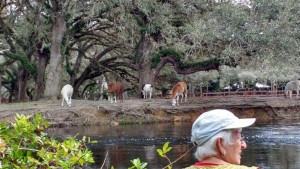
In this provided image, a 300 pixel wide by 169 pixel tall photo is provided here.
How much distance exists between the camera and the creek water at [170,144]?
41.7ft

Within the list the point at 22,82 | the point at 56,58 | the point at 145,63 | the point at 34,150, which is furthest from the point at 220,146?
the point at 22,82

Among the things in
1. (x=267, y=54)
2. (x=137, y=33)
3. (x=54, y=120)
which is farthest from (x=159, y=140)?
(x=137, y=33)

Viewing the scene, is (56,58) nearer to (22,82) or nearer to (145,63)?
(145,63)

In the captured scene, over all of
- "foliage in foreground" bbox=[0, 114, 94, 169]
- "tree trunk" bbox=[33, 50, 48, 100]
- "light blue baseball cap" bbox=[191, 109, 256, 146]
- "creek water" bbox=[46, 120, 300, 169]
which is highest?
"tree trunk" bbox=[33, 50, 48, 100]

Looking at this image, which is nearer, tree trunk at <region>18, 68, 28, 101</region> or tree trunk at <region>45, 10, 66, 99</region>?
tree trunk at <region>45, 10, 66, 99</region>

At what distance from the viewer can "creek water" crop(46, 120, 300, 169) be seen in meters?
12.7

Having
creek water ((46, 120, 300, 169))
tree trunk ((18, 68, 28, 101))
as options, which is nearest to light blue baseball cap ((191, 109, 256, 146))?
creek water ((46, 120, 300, 169))

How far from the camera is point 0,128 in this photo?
4.27 meters

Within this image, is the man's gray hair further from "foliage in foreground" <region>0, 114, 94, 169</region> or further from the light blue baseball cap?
"foliage in foreground" <region>0, 114, 94, 169</region>

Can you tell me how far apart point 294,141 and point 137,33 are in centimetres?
1307

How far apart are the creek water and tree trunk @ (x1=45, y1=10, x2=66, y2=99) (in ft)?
19.7

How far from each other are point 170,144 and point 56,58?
41.0ft

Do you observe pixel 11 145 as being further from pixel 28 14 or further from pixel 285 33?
pixel 28 14

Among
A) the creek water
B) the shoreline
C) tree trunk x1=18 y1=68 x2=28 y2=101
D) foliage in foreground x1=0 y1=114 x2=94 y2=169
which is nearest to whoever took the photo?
foliage in foreground x1=0 y1=114 x2=94 y2=169
